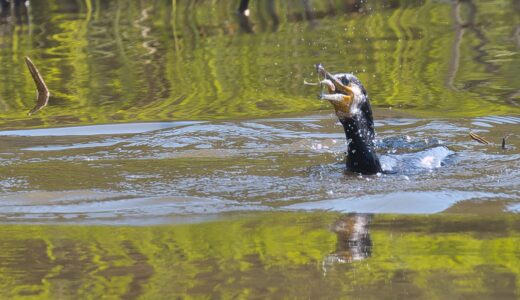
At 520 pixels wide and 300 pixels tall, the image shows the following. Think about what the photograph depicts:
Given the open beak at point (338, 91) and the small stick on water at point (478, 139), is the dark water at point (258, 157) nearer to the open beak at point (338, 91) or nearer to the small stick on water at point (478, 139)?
the small stick on water at point (478, 139)

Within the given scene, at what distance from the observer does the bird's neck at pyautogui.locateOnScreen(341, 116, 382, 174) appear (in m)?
6.36

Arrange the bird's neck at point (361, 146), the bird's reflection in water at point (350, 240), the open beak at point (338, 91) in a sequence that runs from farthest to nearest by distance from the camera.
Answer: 1. the bird's neck at point (361, 146)
2. the open beak at point (338, 91)
3. the bird's reflection in water at point (350, 240)

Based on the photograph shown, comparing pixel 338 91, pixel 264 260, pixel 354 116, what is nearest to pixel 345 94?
pixel 338 91

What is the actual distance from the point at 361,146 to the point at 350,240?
1.70m

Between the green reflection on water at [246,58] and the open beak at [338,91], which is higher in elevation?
the open beak at [338,91]

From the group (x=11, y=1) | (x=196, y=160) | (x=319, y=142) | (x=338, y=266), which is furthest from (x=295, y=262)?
(x=11, y=1)

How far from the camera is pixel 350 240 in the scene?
483 centimetres

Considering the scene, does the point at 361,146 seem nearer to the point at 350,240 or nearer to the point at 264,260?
the point at 350,240

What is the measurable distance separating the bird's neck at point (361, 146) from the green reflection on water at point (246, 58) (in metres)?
2.61

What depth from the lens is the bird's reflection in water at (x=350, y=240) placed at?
4465 millimetres

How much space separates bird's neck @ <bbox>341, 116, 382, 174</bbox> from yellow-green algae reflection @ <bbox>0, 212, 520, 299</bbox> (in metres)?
1.06

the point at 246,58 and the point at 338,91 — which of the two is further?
the point at 246,58

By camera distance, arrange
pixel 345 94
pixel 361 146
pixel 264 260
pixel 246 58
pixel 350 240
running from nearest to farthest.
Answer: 1. pixel 264 260
2. pixel 350 240
3. pixel 345 94
4. pixel 361 146
5. pixel 246 58

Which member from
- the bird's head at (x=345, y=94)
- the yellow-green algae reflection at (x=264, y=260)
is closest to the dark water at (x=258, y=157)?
the yellow-green algae reflection at (x=264, y=260)
